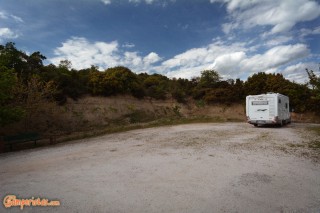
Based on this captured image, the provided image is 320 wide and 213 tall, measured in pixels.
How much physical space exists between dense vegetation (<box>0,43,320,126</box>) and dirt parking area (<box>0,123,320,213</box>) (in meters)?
5.76

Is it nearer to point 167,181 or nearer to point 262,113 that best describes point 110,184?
point 167,181

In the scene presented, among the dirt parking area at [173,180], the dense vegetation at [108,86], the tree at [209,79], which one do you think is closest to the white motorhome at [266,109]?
the dense vegetation at [108,86]

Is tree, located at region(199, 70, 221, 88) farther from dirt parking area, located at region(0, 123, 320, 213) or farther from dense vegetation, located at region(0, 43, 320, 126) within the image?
dirt parking area, located at region(0, 123, 320, 213)

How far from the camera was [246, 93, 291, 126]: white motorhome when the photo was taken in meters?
16.3

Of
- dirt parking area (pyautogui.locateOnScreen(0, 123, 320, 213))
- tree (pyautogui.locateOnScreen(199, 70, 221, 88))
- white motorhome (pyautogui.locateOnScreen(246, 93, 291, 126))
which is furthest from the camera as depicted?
tree (pyautogui.locateOnScreen(199, 70, 221, 88))

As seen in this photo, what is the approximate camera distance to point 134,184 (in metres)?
5.69

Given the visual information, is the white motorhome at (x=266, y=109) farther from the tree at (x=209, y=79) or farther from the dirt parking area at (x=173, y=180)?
the tree at (x=209, y=79)

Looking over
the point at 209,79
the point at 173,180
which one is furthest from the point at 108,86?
the point at 173,180

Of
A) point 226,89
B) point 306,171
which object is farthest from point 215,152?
point 226,89

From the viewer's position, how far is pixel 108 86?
26.5 m

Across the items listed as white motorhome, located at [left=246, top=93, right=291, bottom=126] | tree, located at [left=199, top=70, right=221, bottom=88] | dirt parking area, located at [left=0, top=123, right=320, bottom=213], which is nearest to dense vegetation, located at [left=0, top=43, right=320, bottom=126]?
tree, located at [left=199, top=70, right=221, bottom=88]

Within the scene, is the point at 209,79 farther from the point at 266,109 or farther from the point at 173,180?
the point at 173,180

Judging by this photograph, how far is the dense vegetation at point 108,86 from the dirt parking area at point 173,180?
227 inches

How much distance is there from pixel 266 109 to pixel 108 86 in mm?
17976
